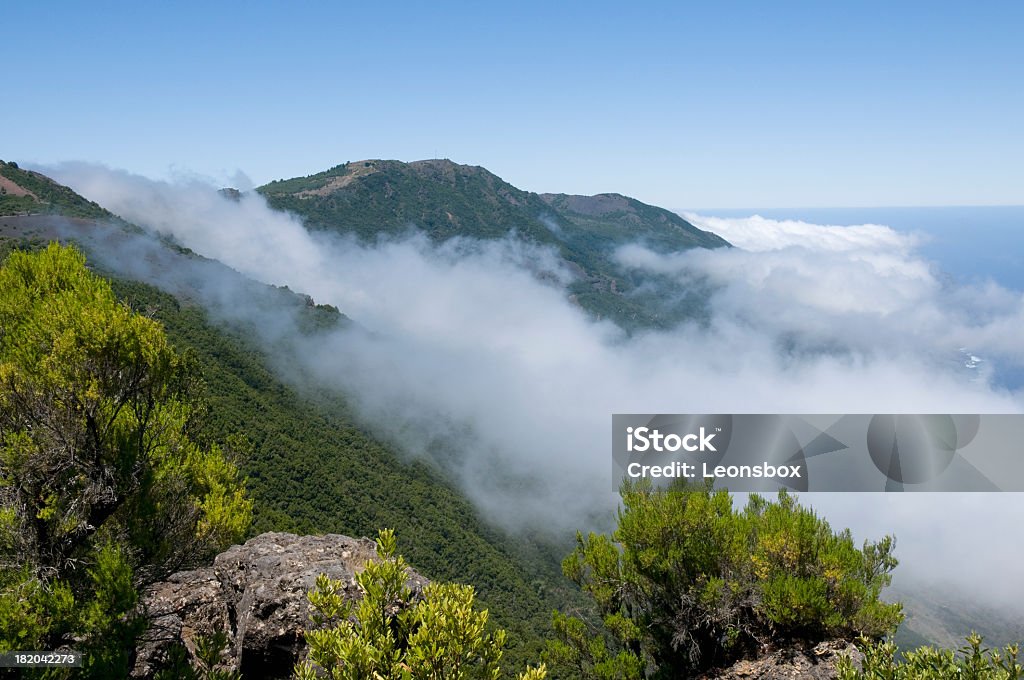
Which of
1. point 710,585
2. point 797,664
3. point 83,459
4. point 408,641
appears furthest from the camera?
point 710,585

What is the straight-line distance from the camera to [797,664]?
452 inches

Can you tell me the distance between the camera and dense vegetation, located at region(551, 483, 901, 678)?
1189cm

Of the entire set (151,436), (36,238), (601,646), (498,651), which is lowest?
(601,646)

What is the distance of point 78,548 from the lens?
11086mm

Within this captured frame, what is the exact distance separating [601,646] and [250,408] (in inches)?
2876

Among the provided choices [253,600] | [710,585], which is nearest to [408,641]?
[253,600]

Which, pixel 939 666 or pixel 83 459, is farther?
pixel 83 459

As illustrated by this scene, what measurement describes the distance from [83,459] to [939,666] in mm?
15497

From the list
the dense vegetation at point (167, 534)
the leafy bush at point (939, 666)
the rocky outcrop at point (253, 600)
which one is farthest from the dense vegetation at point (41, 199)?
the leafy bush at point (939, 666)

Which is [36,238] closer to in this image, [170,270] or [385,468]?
[170,270]

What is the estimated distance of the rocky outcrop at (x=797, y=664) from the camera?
11.0 meters

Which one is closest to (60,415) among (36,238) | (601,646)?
(601,646)

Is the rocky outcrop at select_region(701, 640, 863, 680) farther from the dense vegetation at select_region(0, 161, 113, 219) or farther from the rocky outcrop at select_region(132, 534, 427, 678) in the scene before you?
the dense vegetation at select_region(0, 161, 113, 219)

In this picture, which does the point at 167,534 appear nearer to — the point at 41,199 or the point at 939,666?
the point at 939,666
